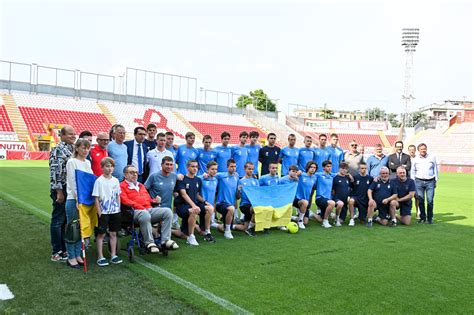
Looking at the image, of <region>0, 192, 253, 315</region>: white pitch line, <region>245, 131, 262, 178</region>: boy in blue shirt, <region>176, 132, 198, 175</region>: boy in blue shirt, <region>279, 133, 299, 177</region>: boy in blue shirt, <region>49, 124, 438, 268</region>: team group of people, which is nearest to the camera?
<region>0, 192, 253, 315</region>: white pitch line

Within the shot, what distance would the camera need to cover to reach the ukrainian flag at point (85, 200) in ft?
17.7

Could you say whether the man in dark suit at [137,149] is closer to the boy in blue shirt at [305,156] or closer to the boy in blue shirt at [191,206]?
the boy in blue shirt at [191,206]

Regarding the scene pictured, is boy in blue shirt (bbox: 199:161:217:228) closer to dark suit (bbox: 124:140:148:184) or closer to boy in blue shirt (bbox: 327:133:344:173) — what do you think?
dark suit (bbox: 124:140:148:184)

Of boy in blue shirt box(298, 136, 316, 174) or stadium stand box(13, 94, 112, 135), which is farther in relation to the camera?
stadium stand box(13, 94, 112, 135)

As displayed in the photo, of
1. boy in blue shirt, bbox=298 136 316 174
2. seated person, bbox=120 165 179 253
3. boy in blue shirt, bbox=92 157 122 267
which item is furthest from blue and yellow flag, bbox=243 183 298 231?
boy in blue shirt, bbox=92 157 122 267

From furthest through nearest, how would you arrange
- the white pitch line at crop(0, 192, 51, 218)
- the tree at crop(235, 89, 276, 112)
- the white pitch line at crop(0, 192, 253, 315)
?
the tree at crop(235, 89, 276, 112)
the white pitch line at crop(0, 192, 51, 218)
the white pitch line at crop(0, 192, 253, 315)

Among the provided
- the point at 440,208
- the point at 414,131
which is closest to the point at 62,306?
the point at 440,208

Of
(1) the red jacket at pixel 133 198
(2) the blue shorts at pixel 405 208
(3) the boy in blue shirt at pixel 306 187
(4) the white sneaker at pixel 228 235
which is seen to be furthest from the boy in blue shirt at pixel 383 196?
(1) the red jacket at pixel 133 198

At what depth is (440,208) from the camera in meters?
12.0

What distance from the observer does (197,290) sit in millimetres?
4582

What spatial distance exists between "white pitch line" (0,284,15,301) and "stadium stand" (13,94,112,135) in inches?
1335

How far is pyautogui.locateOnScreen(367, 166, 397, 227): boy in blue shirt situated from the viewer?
9125 millimetres

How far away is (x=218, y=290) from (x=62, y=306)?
60.0 inches

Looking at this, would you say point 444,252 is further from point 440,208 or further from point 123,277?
point 440,208
